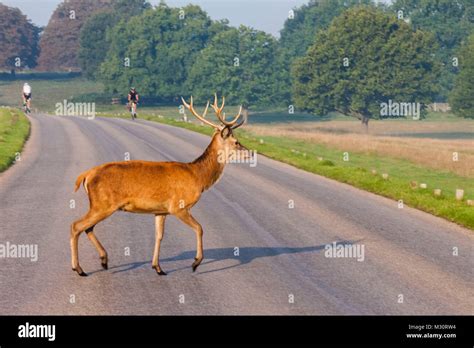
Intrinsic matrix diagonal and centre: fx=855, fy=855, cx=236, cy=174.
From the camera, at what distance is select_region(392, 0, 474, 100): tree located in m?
106

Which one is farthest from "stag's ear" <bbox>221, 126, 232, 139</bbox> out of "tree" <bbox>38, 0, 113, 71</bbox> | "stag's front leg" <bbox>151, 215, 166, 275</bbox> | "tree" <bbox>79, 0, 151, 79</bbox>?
"tree" <bbox>38, 0, 113, 71</bbox>

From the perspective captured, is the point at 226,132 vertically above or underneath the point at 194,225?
above

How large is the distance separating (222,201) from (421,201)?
468 cm

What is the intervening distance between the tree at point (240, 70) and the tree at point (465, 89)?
23.0 metres

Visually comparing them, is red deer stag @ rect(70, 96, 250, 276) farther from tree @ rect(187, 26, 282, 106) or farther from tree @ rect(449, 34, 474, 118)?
tree @ rect(187, 26, 282, 106)

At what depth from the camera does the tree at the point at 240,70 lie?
9688 cm

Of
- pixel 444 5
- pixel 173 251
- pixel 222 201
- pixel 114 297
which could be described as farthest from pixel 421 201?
pixel 444 5

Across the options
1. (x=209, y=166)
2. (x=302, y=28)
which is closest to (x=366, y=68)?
(x=302, y=28)

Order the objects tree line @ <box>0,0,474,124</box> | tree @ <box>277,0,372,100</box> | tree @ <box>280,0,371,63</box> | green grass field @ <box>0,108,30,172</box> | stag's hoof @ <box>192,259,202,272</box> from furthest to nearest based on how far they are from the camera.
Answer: tree @ <box>280,0,371,63</box> → tree @ <box>277,0,372,100</box> → tree line @ <box>0,0,474,124</box> → green grass field @ <box>0,108,30,172</box> → stag's hoof @ <box>192,259,202,272</box>

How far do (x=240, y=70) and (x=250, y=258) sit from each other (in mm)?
86581

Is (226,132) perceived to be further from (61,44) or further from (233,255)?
(61,44)

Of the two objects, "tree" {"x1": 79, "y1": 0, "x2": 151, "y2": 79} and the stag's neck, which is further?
"tree" {"x1": 79, "y1": 0, "x2": 151, "y2": 79}

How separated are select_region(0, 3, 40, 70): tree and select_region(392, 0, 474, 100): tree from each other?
6937 cm

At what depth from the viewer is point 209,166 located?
1255 cm
